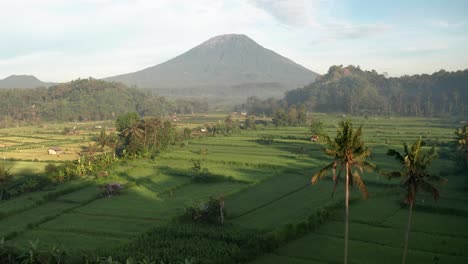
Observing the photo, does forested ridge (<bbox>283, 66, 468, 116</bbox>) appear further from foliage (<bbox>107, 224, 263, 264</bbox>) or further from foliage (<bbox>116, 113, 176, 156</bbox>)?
foliage (<bbox>107, 224, 263, 264</bbox>)

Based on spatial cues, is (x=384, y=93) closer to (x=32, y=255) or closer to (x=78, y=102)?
(x=78, y=102)

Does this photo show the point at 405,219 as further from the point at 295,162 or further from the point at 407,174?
the point at 295,162

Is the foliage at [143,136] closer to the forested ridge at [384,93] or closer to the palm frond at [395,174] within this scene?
the palm frond at [395,174]

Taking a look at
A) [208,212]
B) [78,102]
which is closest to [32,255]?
[208,212]

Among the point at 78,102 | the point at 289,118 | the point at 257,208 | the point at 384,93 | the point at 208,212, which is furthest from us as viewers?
the point at 384,93

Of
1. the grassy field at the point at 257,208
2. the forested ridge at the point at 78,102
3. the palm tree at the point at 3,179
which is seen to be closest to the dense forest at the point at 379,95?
the forested ridge at the point at 78,102

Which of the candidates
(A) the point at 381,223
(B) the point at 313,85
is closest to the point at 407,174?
(A) the point at 381,223

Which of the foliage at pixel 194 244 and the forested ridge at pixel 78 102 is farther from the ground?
the forested ridge at pixel 78 102
